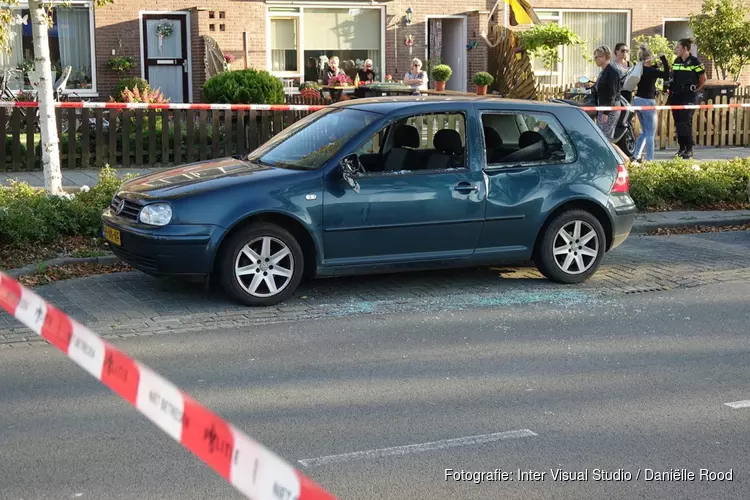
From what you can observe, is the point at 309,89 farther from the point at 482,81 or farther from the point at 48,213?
the point at 48,213

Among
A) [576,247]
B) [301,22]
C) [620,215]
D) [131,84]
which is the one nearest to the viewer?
[576,247]

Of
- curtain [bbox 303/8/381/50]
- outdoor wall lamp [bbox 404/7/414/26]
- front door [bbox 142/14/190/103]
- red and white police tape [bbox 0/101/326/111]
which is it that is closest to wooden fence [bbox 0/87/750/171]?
red and white police tape [bbox 0/101/326/111]

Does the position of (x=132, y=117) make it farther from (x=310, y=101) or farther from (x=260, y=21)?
(x=260, y=21)

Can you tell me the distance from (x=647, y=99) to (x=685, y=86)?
Answer: 1.19 metres

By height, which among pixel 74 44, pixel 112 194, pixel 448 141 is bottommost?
pixel 112 194

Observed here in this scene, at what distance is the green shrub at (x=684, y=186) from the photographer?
12.8 meters

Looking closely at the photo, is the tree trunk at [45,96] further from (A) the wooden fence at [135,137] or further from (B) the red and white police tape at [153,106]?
(A) the wooden fence at [135,137]

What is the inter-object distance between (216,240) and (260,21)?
16525 mm

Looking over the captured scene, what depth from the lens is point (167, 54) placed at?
2283 centimetres

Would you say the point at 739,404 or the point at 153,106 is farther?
the point at 153,106

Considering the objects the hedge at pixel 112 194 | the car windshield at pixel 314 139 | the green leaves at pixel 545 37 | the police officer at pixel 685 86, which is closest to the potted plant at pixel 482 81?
the green leaves at pixel 545 37

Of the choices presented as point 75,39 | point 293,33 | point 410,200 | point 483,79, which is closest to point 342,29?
point 293,33

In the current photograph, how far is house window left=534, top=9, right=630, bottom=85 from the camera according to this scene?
89.2 feet

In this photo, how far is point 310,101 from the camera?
20609 millimetres
